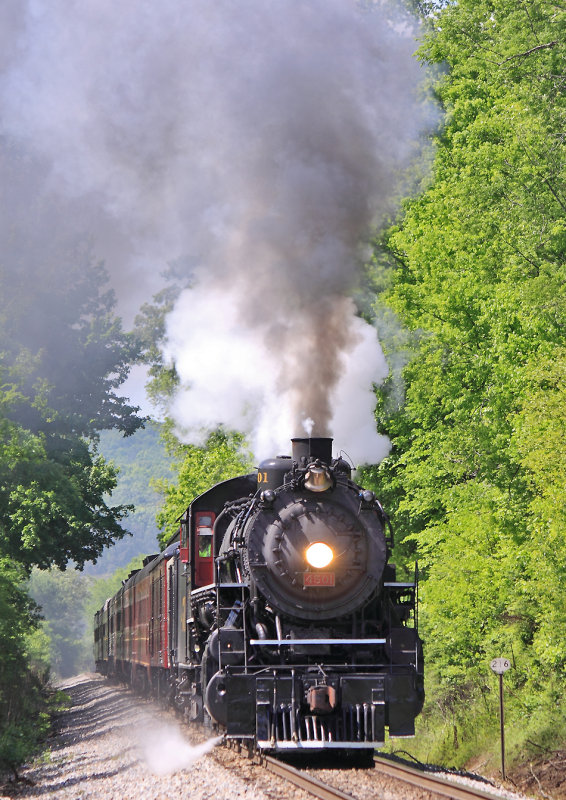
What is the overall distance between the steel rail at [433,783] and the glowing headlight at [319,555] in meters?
2.76

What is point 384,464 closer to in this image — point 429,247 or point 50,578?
point 429,247

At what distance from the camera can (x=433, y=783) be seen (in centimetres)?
1148

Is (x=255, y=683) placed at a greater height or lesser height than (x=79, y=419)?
lesser

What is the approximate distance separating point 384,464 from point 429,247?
5.83 meters

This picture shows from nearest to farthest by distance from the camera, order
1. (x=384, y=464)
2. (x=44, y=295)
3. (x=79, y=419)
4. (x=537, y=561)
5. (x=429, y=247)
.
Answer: (x=537, y=561) → (x=429, y=247) → (x=384, y=464) → (x=44, y=295) → (x=79, y=419)

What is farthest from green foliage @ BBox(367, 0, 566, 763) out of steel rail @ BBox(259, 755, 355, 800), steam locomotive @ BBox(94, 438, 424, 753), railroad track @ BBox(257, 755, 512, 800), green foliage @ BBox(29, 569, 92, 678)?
green foliage @ BBox(29, 569, 92, 678)

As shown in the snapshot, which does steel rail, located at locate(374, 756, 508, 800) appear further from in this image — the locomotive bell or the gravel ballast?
the locomotive bell

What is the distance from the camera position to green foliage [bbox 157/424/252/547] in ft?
112

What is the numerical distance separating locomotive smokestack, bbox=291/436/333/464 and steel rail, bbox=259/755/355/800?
3.67 meters

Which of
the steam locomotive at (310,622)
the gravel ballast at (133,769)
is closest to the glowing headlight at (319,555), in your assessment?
the steam locomotive at (310,622)

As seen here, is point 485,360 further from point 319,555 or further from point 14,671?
point 14,671

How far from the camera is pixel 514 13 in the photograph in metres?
20.5

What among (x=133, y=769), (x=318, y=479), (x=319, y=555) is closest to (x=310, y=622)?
(x=319, y=555)

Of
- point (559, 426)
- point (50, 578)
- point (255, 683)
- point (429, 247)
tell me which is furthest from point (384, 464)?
point (50, 578)
